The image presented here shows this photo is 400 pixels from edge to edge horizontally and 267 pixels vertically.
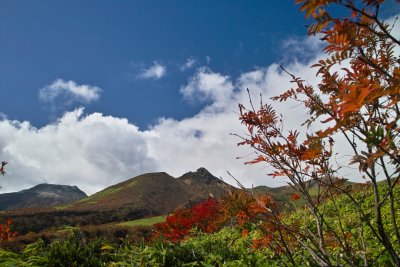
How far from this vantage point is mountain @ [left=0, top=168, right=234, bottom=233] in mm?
45062

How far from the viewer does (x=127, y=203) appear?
220 ft

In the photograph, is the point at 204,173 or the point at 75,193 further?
the point at 75,193

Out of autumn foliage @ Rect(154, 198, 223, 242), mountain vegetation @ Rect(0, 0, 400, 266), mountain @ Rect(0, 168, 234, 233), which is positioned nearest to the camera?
mountain vegetation @ Rect(0, 0, 400, 266)

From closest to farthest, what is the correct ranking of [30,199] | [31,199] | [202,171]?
1. [202,171]
2. [31,199]
3. [30,199]

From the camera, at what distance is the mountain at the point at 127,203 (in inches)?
1774

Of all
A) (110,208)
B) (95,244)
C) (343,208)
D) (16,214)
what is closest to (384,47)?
(95,244)

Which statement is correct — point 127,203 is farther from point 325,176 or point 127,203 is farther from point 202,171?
point 325,176

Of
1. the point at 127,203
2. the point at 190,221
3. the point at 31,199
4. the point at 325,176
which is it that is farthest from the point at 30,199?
the point at 325,176

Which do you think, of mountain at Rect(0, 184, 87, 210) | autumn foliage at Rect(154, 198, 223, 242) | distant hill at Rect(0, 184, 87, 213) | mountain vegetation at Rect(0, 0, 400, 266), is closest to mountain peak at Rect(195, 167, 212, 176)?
distant hill at Rect(0, 184, 87, 213)

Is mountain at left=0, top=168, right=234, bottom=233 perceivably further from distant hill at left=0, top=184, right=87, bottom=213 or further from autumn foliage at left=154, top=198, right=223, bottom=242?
distant hill at left=0, top=184, right=87, bottom=213

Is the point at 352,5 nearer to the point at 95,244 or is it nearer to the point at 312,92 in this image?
the point at 312,92

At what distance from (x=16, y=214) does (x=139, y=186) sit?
43.1 metres

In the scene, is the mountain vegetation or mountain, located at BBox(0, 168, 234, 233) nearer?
the mountain vegetation

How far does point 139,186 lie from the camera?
8519 cm
